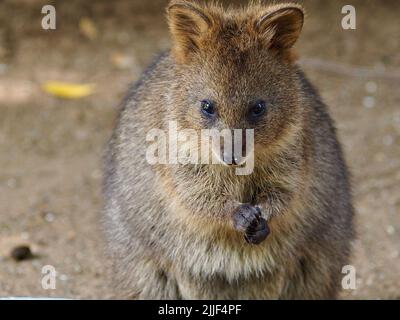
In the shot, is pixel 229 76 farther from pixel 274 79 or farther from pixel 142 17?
pixel 142 17

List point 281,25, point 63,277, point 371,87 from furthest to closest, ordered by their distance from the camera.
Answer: point 371,87, point 63,277, point 281,25

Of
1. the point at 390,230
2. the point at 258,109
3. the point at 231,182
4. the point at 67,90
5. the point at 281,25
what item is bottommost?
the point at 390,230

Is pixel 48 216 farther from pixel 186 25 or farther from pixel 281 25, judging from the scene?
pixel 281 25

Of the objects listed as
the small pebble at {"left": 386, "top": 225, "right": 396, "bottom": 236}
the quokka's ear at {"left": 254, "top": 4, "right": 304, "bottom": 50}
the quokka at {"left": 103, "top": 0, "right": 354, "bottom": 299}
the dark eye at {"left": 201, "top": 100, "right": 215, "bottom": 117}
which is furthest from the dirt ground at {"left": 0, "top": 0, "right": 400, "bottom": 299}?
the quokka's ear at {"left": 254, "top": 4, "right": 304, "bottom": 50}

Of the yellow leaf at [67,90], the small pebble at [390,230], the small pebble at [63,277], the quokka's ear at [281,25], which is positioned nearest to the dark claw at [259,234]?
the quokka's ear at [281,25]

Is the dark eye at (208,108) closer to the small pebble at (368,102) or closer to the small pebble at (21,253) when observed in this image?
the small pebble at (21,253)

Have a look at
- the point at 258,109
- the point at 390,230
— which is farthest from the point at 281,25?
the point at 390,230

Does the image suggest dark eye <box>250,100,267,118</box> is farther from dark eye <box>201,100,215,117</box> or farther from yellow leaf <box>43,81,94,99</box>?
yellow leaf <box>43,81,94,99</box>
